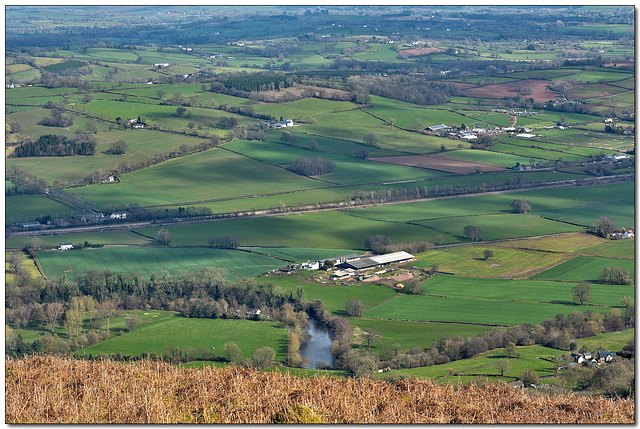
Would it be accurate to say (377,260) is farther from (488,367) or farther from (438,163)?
(438,163)

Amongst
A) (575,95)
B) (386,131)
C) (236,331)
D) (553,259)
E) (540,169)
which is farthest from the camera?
(575,95)

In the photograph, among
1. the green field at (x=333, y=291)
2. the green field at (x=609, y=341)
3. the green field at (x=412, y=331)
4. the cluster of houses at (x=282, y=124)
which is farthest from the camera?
the cluster of houses at (x=282, y=124)

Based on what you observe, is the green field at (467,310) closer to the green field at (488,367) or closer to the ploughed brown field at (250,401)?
the green field at (488,367)

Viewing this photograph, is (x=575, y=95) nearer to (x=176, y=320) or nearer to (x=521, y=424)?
(x=176, y=320)

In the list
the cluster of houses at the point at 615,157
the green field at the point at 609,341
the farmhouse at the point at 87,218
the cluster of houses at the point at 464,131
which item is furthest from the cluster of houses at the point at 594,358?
the cluster of houses at the point at 464,131

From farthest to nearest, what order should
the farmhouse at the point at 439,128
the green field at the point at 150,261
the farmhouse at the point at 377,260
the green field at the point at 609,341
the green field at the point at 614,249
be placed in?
the farmhouse at the point at 439,128 < the green field at the point at 614,249 < the farmhouse at the point at 377,260 < the green field at the point at 150,261 < the green field at the point at 609,341

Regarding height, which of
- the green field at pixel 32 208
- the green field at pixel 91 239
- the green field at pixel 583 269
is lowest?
the green field at pixel 32 208

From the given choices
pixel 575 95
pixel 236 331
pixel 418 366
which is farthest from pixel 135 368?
pixel 575 95
